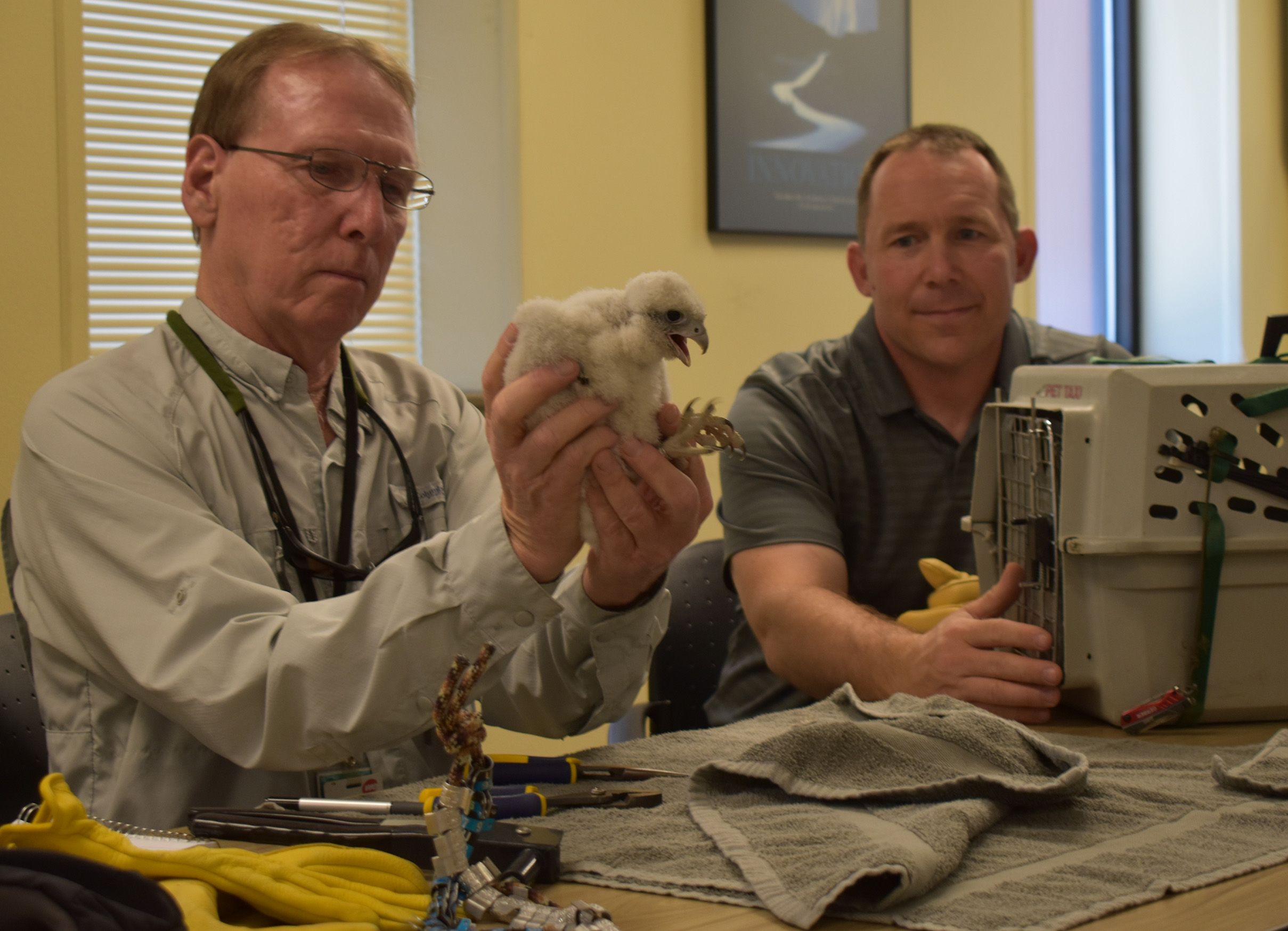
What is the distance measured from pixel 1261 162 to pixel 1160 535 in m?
3.54

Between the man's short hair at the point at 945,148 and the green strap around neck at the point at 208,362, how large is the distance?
1264 millimetres

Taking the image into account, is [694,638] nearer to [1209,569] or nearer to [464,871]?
[1209,569]

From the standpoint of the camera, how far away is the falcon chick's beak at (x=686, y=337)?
0.99 m

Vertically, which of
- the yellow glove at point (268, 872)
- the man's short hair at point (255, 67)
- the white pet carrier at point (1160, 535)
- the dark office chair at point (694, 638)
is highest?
the man's short hair at point (255, 67)

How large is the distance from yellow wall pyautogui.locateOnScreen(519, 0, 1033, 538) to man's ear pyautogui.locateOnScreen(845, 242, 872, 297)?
882 millimetres

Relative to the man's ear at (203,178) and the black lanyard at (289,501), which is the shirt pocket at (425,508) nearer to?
the black lanyard at (289,501)

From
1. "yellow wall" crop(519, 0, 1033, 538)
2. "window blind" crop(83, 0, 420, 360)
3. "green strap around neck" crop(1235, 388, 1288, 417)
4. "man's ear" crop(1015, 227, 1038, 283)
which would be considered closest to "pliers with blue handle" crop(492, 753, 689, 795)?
"green strap around neck" crop(1235, 388, 1288, 417)

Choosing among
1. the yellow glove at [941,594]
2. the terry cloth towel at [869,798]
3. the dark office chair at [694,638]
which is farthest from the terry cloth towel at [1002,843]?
the dark office chair at [694,638]

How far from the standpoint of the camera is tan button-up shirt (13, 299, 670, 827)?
1.08 meters

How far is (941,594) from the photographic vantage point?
65.0 inches

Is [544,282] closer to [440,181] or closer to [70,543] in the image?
[440,181]

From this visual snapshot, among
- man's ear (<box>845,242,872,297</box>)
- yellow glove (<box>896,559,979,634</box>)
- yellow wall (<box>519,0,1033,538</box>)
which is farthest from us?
yellow wall (<box>519,0,1033,538</box>)

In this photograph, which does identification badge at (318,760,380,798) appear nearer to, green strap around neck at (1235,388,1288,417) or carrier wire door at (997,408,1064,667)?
carrier wire door at (997,408,1064,667)

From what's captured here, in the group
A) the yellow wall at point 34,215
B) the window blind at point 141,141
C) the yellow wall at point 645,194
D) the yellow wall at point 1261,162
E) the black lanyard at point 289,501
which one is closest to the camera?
the black lanyard at point 289,501
